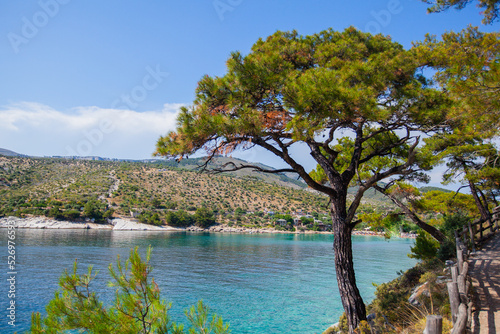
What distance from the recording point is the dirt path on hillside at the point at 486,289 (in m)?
4.20

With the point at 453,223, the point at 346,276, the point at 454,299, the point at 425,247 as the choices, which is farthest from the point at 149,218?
the point at 454,299

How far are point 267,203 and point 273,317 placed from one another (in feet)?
224

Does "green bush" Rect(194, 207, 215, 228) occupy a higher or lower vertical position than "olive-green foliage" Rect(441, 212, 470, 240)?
lower

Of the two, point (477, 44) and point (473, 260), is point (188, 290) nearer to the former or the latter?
point (473, 260)

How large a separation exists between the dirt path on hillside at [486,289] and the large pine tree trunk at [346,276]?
5.09 feet

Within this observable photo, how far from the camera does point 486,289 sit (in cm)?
581

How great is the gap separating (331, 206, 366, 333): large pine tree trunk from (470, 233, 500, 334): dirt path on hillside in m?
1.55

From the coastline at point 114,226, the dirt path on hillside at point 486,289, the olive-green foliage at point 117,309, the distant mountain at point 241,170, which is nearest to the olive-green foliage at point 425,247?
the dirt path on hillside at point 486,289

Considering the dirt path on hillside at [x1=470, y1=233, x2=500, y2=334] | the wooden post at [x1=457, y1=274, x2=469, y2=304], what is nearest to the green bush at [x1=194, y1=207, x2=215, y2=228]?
the dirt path on hillside at [x1=470, y1=233, x2=500, y2=334]

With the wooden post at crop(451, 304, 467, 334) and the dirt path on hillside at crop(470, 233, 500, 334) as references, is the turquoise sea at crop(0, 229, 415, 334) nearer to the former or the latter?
the dirt path on hillside at crop(470, 233, 500, 334)

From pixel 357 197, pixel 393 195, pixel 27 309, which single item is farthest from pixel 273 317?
pixel 27 309

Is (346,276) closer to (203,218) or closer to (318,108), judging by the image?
(318,108)

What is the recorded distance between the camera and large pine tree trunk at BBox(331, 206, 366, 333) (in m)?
4.93

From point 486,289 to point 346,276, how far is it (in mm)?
3117
